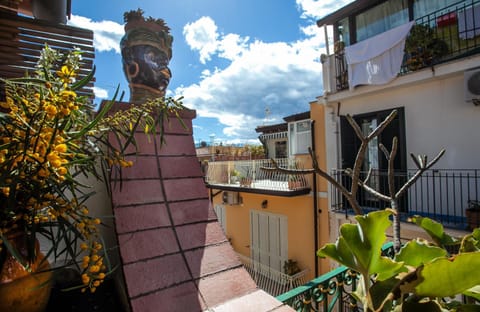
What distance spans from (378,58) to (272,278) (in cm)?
723

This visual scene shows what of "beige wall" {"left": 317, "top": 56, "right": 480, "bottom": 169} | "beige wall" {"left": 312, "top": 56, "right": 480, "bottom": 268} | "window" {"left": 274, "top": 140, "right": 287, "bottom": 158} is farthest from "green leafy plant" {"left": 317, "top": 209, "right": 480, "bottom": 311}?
"window" {"left": 274, "top": 140, "right": 287, "bottom": 158}

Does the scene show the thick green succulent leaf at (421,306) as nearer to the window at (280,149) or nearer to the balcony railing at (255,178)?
the balcony railing at (255,178)

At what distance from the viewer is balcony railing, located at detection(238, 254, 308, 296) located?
7543 mm

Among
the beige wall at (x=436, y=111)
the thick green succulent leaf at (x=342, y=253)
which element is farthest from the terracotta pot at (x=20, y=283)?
the beige wall at (x=436, y=111)

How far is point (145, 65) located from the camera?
1777mm

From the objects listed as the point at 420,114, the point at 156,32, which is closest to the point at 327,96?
the point at 420,114

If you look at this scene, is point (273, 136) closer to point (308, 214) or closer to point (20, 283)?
point (308, 214)

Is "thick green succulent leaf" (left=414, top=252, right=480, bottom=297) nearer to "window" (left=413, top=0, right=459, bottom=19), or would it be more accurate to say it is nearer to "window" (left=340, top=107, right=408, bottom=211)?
"window" (left=340, top=107, right=408, bottom=211)

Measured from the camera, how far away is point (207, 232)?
1338 mm

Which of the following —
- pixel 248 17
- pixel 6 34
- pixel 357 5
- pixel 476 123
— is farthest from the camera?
pixel 248 17

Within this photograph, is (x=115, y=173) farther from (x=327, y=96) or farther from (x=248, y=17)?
(x=248, y=17)

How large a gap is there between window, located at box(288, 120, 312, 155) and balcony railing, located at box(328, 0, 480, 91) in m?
3.12

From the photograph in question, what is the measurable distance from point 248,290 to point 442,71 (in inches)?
255

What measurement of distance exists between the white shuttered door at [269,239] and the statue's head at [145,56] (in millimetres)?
7535
